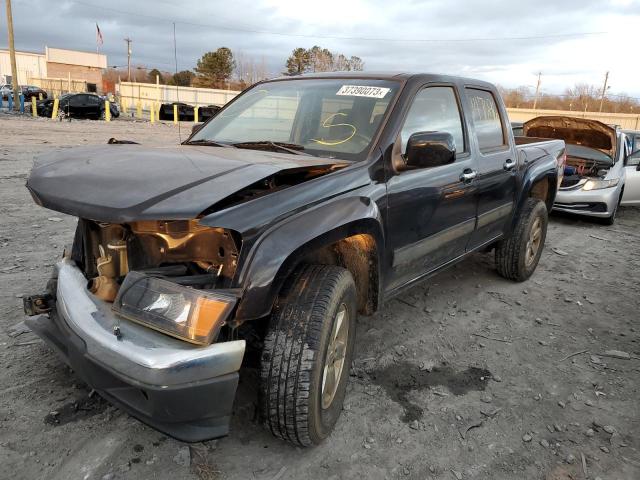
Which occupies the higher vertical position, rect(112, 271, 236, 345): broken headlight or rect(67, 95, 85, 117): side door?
rect(67, 95, 85, 117): side door

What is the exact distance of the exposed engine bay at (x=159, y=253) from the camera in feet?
7.02

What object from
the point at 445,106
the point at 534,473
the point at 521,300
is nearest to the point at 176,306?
the point at 534,473

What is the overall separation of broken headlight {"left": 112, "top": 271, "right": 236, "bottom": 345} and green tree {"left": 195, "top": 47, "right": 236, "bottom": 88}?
6775 cm

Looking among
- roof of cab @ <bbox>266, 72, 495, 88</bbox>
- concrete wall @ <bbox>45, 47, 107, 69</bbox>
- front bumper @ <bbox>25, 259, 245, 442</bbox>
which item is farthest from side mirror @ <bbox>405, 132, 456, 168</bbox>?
concrete wall @ <bbox>45, 47, 107, 69</bbox>

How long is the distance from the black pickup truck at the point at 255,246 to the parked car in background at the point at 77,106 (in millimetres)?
26212

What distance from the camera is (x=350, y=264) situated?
2.93 meters

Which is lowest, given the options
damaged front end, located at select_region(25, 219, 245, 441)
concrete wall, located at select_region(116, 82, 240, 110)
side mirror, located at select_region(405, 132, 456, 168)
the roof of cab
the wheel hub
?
the wheel hub

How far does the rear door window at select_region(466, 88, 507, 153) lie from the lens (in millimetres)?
3969

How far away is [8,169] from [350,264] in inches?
355

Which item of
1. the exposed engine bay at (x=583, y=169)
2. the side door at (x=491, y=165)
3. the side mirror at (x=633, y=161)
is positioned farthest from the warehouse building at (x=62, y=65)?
the side door at (x=491, y=165)

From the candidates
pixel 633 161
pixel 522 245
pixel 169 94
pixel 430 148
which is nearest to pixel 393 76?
pixel 430 148

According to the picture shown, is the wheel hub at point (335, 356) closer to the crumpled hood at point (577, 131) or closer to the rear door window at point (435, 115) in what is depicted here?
the rear door window at point (435, 115)

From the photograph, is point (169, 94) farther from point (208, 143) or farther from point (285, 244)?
point (285, 244)

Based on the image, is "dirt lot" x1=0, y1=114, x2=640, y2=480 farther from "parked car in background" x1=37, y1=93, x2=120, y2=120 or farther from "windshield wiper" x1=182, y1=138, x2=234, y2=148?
"parked car in background" x1=37, y1=93, x2=120, y2=120
